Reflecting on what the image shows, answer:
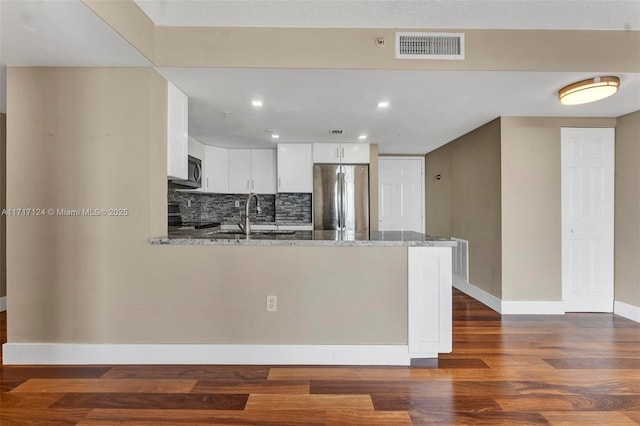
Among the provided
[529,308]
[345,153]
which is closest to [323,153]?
[345,153]

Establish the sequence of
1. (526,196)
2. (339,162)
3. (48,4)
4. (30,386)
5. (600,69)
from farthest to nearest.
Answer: (339,162), (526,196), (600,69), (30,386), (48,4)

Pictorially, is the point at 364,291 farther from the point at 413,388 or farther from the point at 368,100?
Result: the point at 368,100

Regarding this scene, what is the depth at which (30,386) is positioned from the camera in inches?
80.4

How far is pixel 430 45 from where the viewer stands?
2268 millimetres

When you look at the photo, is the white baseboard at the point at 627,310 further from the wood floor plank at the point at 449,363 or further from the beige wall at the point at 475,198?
the wood floor plank at the point at 449,363

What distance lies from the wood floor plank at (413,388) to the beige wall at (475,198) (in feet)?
5.85

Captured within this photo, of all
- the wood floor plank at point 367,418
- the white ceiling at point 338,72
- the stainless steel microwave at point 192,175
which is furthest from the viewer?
the stainless steel microwave at point 192,175

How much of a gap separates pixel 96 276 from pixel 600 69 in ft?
12.9

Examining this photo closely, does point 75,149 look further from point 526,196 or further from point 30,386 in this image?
point 526,196

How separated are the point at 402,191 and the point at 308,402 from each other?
4.52 m

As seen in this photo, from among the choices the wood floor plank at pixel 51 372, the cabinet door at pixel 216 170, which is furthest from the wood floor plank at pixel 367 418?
the cabinet door at pixel 216 170

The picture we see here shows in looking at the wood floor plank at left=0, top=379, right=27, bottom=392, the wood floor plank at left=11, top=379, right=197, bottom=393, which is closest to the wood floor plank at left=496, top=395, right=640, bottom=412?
the wood floor plank at left=11, top=379, right=197, bottom=393

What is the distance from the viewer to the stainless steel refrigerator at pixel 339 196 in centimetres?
474

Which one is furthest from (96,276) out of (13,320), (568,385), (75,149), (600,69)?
(600,69)
